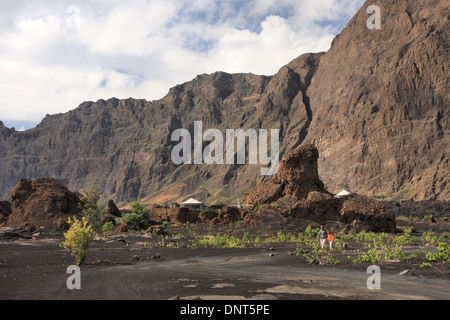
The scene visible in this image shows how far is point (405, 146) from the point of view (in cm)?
9738

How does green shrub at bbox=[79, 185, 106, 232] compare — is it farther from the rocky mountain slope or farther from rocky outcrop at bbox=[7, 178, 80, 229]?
the rocky mountain slope

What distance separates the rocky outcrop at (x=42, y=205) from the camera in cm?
3734

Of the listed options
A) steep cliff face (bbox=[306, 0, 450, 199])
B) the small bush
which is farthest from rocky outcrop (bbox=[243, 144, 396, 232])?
steep cliff face (bbox=[306, 0, 450, 199])

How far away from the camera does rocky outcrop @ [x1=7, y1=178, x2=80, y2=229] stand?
123ft

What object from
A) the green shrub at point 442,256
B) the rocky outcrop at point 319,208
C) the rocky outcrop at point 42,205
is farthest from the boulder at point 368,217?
the rocky outcrop at point 42,205

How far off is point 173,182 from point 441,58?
122 m

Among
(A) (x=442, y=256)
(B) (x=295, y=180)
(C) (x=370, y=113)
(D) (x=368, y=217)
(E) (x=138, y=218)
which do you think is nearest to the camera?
(A) (x=442, y=256)

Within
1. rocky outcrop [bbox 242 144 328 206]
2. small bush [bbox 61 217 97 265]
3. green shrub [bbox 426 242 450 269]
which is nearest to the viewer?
small bush [bbox 61 217 97 265]

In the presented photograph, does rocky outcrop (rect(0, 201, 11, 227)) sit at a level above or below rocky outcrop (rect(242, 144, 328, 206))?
below

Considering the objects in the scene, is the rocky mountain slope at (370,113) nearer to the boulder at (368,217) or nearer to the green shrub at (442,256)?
the boulder at (368,217)

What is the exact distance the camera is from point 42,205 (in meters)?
39.0

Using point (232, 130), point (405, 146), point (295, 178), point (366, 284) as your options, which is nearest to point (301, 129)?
point (232, 130)

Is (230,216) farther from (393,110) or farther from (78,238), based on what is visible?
(393,110)

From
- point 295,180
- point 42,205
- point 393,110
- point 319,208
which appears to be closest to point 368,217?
point 319,208
